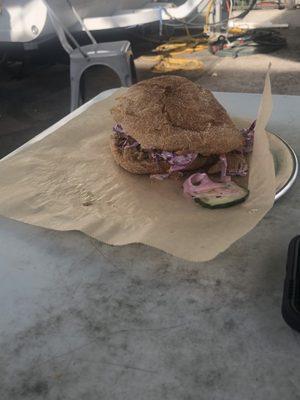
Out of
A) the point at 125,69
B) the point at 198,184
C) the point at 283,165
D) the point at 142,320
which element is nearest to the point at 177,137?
the point at 198,184

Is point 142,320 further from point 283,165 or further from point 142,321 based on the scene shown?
point 283,165

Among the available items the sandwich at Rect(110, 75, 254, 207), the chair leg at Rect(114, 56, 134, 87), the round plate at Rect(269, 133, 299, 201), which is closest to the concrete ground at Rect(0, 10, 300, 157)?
the chair leg at Rect(114, 56, 134, 87)

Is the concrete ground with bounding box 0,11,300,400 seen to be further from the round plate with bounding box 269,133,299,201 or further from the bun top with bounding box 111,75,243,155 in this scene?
the bun top with bounding box 111,75,243,155

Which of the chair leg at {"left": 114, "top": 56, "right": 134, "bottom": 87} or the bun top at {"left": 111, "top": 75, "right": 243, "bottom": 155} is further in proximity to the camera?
the chair leg at {"left": 114, "top": 56, "right": 134, "bottom": 87}

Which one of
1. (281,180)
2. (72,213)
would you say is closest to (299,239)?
(281,180)

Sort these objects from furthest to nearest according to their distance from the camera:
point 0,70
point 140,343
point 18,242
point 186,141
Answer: point 0,70, point 186,141, point 18,242, point 140,343

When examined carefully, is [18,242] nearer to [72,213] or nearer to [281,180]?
[72,213]
